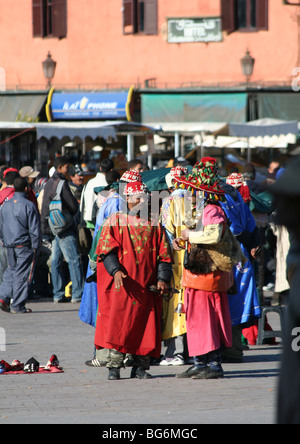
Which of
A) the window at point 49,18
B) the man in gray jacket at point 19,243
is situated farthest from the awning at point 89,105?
the man in gray jacket at point 19,243

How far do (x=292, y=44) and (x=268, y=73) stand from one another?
3.40 feet

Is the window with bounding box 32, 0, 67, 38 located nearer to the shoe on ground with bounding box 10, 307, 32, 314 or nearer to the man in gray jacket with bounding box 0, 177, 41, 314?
the man in gray jacket with bounding box 0, 177, 41, 314

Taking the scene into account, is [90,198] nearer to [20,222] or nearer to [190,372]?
[20,222]

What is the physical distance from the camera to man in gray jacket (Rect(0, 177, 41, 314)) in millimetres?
12930

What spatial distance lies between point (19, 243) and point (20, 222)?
28 cm

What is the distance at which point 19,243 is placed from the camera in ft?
42.7

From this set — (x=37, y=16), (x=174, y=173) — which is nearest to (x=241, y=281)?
(x=174, y=173)

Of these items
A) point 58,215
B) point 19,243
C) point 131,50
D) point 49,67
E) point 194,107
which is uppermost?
point 131,50

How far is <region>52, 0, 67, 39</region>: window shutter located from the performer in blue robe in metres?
20.6

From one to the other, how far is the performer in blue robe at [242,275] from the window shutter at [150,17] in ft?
64.0

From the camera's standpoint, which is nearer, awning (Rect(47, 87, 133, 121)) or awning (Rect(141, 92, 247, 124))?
awning (Rect(141, 92, 247, 124))

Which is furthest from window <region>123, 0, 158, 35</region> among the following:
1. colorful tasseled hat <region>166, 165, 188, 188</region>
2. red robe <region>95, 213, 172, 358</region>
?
red robe <region>95, 213, 172, 358</region>
